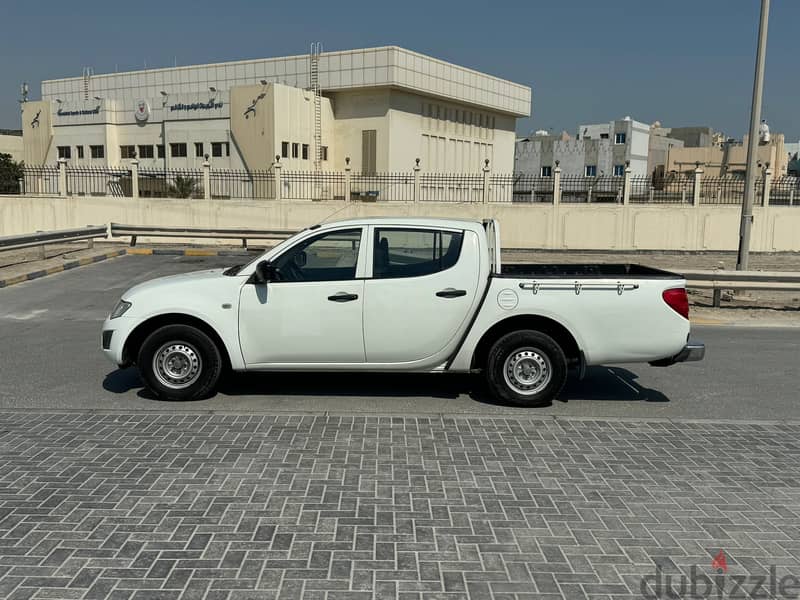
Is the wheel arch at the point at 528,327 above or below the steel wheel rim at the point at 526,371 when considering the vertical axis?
above

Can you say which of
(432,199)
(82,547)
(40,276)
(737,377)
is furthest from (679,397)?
(432,199)

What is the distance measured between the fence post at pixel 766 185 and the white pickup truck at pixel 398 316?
75.5 ft

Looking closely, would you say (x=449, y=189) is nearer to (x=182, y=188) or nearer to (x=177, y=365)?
(x=182, y=188)

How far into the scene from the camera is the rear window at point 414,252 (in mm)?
6910

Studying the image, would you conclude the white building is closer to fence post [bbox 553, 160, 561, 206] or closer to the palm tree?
the palm tree

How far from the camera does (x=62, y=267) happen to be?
1781 centimetres

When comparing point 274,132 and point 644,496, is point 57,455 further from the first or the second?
point 274,132

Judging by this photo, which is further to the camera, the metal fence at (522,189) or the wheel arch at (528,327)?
the metal fence at (522,189)

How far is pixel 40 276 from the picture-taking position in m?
16.6

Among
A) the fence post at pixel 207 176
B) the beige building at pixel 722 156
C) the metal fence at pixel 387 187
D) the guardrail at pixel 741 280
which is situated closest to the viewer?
the guardrail at pixel 741 280

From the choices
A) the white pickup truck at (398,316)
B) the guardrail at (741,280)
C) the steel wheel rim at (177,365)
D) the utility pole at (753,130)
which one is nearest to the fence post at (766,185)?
the utility pole at (753,130)

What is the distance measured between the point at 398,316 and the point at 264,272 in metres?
1.37

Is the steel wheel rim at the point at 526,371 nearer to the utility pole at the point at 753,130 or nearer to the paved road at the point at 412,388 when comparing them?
the paved road at the point at 412,388

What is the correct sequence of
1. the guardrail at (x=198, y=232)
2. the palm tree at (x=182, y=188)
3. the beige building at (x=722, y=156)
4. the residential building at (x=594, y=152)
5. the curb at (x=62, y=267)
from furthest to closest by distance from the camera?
the residential building at (x=594, y=152) < the beige building at (x=722, y=156) < the palm tree at (x=182, y=188) < the guardrail at (x=198, y=232) < the curb at (x=62, y=267)
